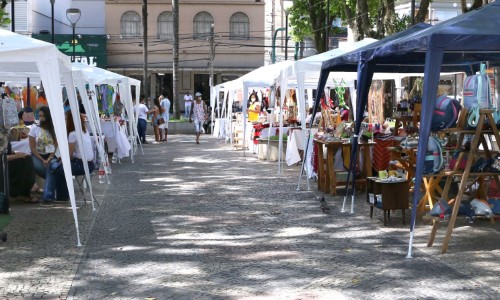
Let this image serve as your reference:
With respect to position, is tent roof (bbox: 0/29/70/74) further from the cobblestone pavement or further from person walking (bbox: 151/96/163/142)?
person walking (bbox: 151/96/163/142)

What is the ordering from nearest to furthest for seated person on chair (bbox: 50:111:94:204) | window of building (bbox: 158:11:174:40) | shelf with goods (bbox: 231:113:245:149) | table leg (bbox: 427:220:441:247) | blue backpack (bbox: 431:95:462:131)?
table leg (bbox: 427:220:441:247) < blue backpack (bbox: 431:95:462:131) < seated person on chair (bbox: 50:111:94:204) < shelf with goods (bbox: 231:113:245:149) < window of building (bbox: 158:11:174:40)

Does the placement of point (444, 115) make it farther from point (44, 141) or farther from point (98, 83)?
point (98, 83)

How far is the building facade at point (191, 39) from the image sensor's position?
175ft

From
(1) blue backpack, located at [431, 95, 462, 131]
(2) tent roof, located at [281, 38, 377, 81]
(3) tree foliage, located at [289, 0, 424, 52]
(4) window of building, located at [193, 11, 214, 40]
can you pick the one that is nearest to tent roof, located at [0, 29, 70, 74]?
(1) blue backpack, located at [431, 95, 462, 131]

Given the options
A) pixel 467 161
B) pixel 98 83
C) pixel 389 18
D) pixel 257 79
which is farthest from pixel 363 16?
pixel 467 161

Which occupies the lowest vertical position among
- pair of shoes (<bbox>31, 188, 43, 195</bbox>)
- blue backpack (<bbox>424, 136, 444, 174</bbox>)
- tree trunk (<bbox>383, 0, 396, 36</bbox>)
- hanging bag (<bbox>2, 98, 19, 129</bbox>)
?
pair of shoes (<bbox>31, 188, 43, 195</bbox>)

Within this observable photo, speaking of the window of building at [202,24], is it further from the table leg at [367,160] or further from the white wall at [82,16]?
the table leg at [367,160]

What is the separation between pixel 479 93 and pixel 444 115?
46 centimetres

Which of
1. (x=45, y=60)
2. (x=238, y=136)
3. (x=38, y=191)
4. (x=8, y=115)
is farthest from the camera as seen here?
(x=238, y=136)

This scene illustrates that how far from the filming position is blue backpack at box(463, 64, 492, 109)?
332 inches

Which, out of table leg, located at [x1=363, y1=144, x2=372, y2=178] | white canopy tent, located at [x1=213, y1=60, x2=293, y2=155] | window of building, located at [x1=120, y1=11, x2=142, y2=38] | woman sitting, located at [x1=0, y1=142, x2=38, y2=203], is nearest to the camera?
woman sitting, located at [x1=0, y1=142, x2=38, y2=203]

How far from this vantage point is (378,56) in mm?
9523

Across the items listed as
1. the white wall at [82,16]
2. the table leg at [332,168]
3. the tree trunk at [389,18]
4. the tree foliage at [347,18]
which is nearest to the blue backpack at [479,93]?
the table leg at [332,168]

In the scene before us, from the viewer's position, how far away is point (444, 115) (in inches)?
343
